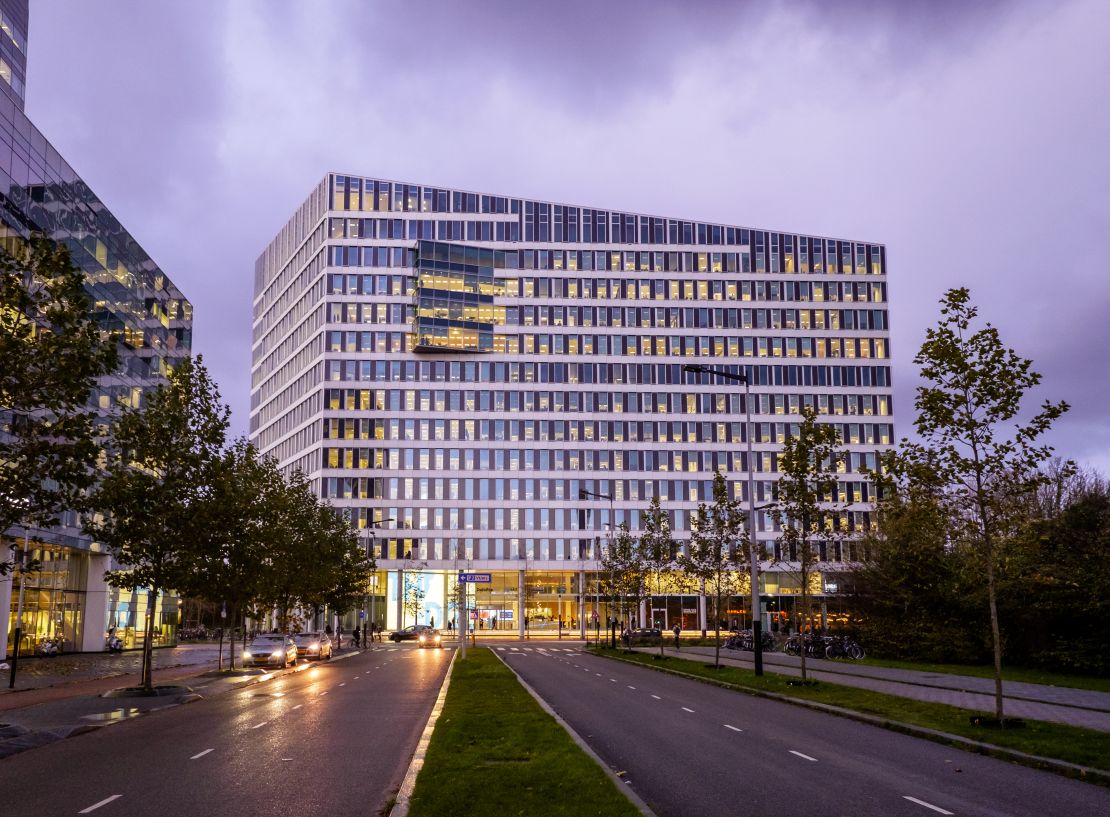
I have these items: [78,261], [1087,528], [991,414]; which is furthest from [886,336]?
[991,414]

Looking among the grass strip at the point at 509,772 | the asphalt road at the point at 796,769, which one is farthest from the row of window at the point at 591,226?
the grass strip at the point at 509,772

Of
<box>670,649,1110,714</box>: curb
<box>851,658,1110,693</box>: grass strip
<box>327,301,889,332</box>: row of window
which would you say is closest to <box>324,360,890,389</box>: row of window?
<box>327,301,889,332</box>: row of window

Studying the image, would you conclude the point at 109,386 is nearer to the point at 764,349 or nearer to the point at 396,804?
the point at 396,804

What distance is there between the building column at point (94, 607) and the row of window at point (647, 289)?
52738mm

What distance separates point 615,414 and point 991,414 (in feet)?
292

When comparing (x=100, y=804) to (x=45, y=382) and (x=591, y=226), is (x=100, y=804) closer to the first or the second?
(x=45, y=382)

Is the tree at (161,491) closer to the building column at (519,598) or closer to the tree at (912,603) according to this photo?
the tree at (912,603)

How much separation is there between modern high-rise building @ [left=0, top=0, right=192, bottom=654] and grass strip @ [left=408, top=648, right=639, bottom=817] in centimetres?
3343

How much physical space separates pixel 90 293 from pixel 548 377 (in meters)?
59.2

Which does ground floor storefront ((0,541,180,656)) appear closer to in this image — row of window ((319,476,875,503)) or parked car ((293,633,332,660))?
parked car ((293,633,332,660))

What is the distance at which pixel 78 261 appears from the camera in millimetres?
56375

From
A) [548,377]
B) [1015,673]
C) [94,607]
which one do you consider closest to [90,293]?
[94,607]

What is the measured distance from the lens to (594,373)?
110 meters

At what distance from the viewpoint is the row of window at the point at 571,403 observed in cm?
10794
